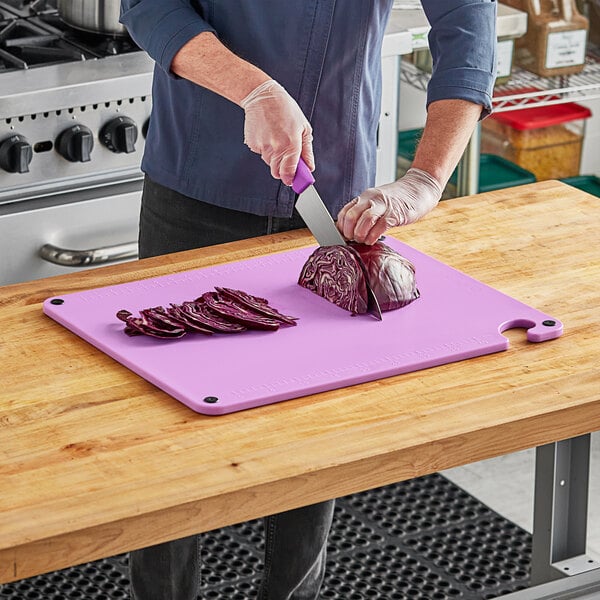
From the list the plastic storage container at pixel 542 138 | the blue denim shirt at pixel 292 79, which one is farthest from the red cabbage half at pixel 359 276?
the plastic storage container at pixel 542 138

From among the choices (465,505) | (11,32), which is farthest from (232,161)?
(465,505)

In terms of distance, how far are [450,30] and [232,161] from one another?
1.21ft

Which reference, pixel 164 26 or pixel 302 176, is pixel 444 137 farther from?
pixel 164 26

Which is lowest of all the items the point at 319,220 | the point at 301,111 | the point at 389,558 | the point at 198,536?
the point at 389,558

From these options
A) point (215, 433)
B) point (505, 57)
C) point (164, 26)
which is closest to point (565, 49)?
point (505, 57)

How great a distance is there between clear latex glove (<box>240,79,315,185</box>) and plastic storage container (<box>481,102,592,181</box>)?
62.3 inches

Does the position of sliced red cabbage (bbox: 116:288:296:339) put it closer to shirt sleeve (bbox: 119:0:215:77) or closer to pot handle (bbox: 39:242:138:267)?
shirt sleeve (bbox: 119:0:215:77)

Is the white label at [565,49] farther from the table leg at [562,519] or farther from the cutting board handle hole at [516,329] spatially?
the cutting board handle hole at [516,329]

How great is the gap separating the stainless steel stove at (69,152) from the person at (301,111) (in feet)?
1.20

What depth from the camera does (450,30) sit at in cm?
188

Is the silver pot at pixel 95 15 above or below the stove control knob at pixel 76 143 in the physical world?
above

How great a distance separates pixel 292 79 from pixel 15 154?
2.08 feet

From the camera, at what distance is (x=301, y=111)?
1.80 metres

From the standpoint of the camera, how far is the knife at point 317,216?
170 centimetres
